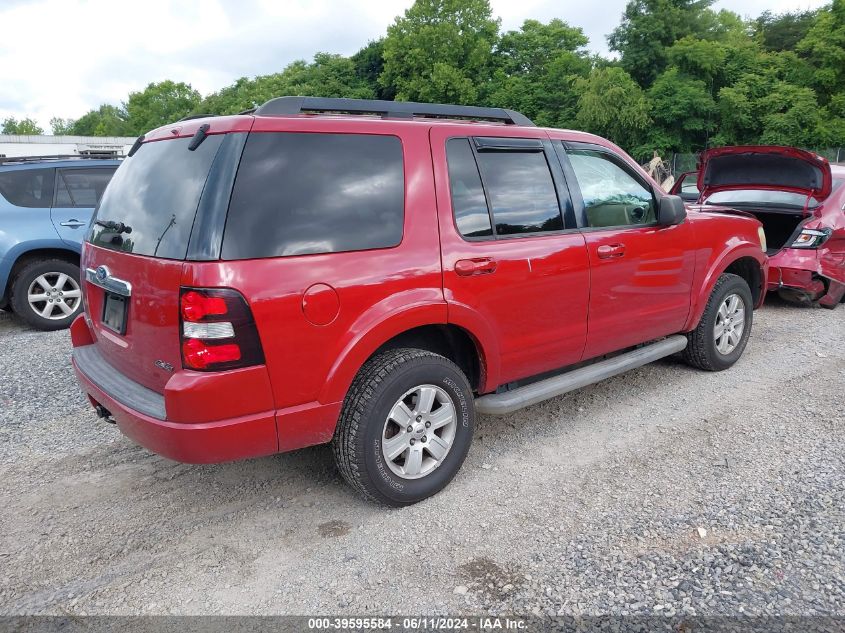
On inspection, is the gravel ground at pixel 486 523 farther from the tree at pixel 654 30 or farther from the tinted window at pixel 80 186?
the tree at pixel 654 30

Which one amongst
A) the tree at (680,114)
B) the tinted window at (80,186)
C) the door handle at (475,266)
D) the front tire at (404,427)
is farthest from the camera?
the tree at (680,114)

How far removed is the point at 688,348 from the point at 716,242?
85 centimetres

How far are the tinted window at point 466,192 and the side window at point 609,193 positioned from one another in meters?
0.83

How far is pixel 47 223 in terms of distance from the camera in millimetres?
6711

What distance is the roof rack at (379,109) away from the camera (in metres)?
2.95

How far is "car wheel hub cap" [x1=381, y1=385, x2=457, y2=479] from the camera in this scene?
3.07 m

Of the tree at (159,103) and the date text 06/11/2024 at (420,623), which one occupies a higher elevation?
Answer: the tree at (159,103)

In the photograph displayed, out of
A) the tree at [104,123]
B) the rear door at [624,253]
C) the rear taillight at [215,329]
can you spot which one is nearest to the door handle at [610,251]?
the rear door at [624,253]

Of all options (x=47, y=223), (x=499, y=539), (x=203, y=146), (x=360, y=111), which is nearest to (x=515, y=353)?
(x=499, y=539)

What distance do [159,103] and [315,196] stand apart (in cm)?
12107

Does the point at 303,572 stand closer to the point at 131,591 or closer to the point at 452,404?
the point at 131,591

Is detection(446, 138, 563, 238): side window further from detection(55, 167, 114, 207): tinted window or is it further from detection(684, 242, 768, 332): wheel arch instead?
detection(55, 167, 114, 207): tinted window

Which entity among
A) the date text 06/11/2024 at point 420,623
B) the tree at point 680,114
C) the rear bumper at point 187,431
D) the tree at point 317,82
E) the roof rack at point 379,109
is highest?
the tree at point 317,82

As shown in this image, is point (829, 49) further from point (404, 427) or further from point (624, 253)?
point (404, 427)
